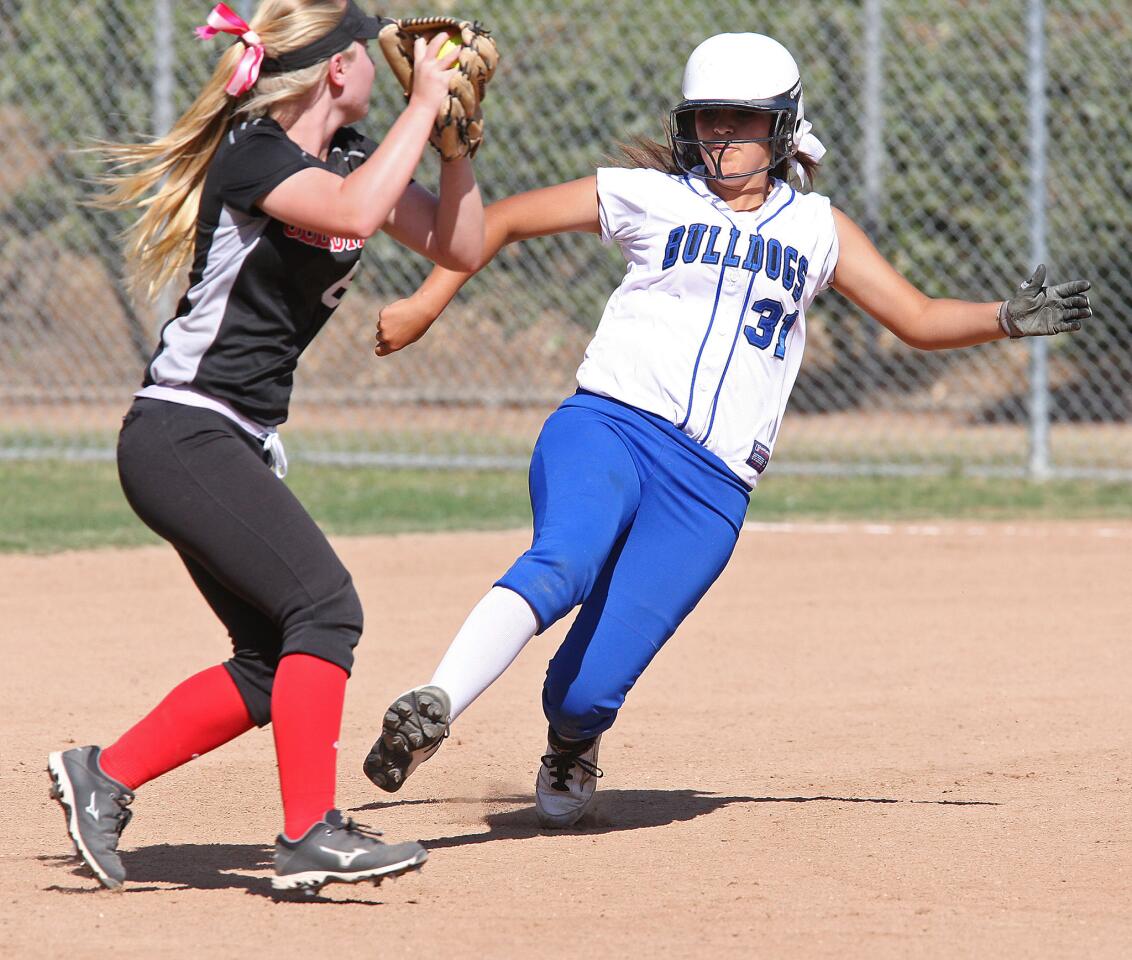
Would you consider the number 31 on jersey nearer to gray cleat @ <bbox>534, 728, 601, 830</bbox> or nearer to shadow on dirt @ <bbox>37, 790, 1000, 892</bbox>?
gray cleat @ <bbox>534, 728, 601, 830</bbox>

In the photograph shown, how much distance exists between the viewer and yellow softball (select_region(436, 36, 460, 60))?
3.27 m

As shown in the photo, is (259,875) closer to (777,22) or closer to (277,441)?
(277,441)

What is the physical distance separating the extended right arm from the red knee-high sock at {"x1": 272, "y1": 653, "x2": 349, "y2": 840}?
100 centimetres

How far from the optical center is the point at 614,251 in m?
11.3

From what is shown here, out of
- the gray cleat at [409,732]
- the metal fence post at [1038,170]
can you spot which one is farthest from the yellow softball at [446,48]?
the metal fence post at [1038,170]

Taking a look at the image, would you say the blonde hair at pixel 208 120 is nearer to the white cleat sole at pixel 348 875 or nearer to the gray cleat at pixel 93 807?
the gray cleat at pixel 93 807

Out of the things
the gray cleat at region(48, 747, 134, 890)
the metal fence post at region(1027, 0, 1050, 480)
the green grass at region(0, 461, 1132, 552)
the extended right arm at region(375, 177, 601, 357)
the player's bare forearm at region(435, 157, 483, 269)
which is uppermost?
the player's bare forearm at region(435, 157, 483, 269)

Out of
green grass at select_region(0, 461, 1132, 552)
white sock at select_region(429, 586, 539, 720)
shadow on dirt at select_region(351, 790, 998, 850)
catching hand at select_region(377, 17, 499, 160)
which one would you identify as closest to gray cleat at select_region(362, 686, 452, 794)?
Result: white sock at select_region(429, 586, 539, 720)

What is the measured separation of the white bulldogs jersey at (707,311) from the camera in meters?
3.98

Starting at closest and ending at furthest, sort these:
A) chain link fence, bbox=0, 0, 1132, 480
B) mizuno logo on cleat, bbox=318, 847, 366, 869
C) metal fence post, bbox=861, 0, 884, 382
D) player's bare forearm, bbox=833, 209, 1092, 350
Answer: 1. mizuno logo on cleat, bbox=318, 847, 366, 869
2. player's bare forearm, bbox=833, 209, 1092, 350
3. metal fence post, bbox=861, 0, 884, 382
4. chain link fence, bbox=0, 0, 1132, 480

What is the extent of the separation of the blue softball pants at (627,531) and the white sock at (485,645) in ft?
0.92

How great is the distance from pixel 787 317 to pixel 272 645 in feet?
4.69

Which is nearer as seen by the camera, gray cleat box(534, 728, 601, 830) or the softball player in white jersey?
the softball player in white jersey

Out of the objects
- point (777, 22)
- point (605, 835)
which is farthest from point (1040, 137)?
point (605, 835)
